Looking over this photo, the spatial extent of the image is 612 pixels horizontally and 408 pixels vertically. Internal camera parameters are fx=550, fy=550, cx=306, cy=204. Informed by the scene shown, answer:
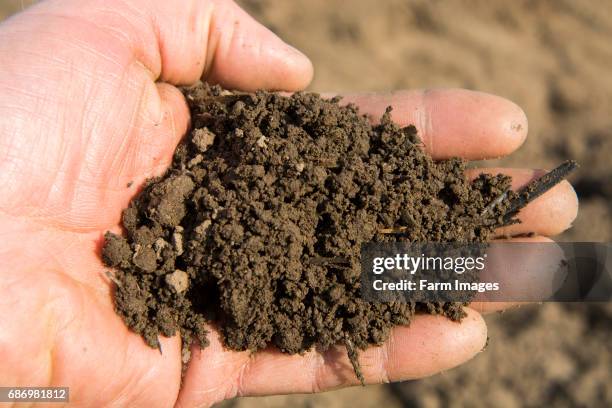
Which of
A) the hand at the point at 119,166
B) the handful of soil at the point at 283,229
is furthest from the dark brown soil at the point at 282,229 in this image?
the hand at the point at 119,166

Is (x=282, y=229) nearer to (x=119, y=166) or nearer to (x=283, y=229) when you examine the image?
(x=283, y=229)

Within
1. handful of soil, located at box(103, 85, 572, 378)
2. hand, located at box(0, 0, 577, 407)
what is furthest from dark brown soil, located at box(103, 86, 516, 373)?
hand, located at box(0, 0, 577, 407)

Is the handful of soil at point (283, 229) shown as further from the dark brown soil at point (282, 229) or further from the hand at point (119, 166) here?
the hand at point (119, 166)

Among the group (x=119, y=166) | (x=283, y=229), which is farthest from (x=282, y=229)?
(x=119, y=166)

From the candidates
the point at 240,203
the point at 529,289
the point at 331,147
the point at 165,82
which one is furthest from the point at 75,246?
the point at 529,289

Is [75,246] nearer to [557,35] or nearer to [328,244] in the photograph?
[328,244]

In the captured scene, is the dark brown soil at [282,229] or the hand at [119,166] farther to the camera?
the dark brown soil at [282,229]

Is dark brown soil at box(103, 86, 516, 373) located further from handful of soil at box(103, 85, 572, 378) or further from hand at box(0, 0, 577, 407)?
hand at box(0, 0, 577, 407)
